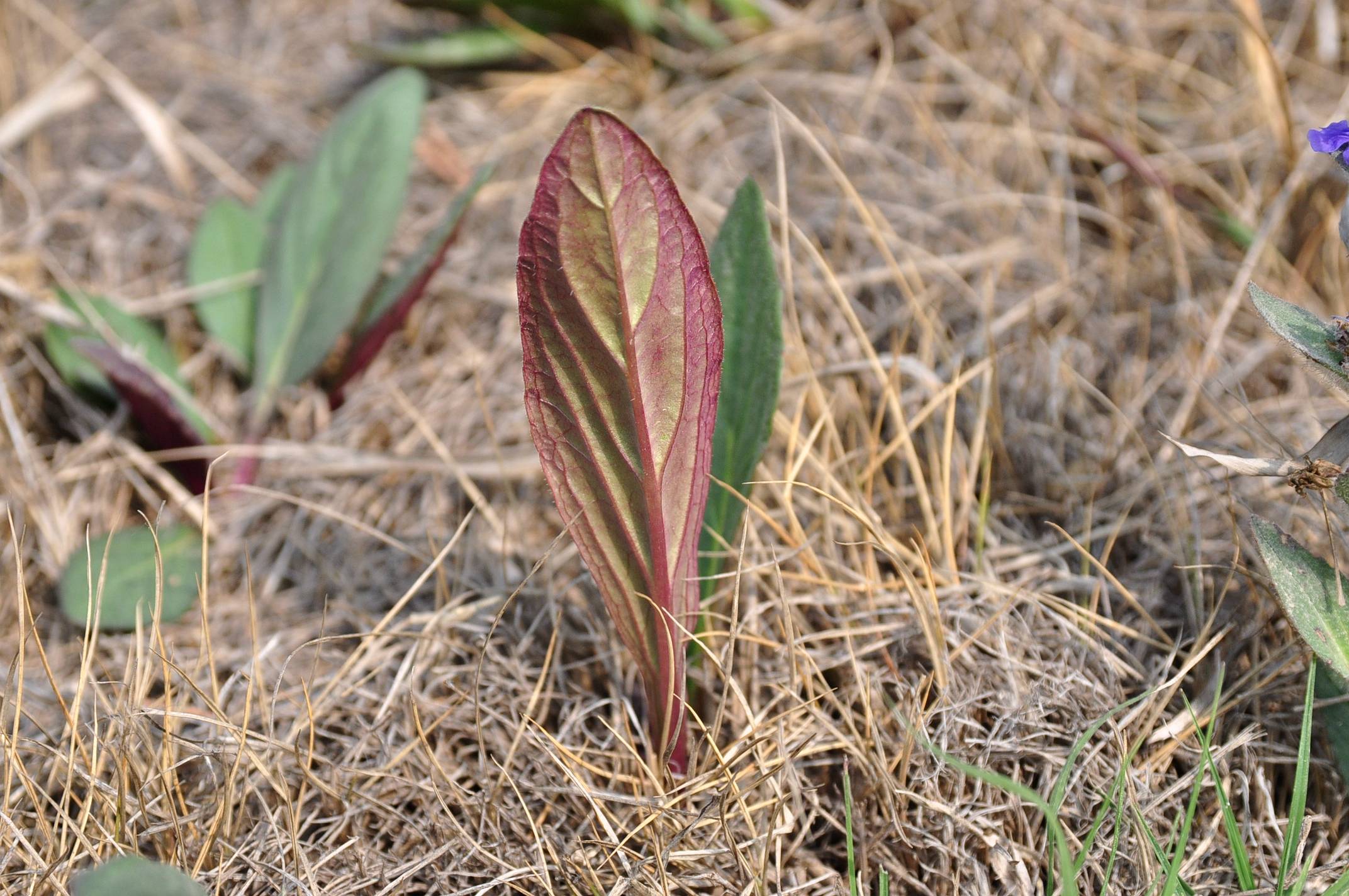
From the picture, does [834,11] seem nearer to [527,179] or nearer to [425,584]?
[527,179]

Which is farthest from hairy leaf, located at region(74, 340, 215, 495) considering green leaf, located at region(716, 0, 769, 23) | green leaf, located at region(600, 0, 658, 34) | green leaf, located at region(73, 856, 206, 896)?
green leaf, located at region(716, 0, 769, 23)

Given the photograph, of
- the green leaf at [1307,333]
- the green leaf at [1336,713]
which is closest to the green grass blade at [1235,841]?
the green leaf at [1336,713]

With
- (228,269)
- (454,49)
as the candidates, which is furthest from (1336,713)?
(454,49)

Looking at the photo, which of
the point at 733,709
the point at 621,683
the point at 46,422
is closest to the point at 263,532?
the point at 46,422

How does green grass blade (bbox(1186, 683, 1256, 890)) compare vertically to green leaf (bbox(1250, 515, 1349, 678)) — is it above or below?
below

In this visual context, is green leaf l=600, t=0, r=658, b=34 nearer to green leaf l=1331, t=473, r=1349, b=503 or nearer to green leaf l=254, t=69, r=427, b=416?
green leaf l=254, t=69, r=427, b=416

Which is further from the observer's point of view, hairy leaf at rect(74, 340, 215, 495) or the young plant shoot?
hairy leaf at rect(74, 340, 215, 495)

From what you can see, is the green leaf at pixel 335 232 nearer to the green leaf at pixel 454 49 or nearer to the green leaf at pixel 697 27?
the green leaf at pixel 454 49
